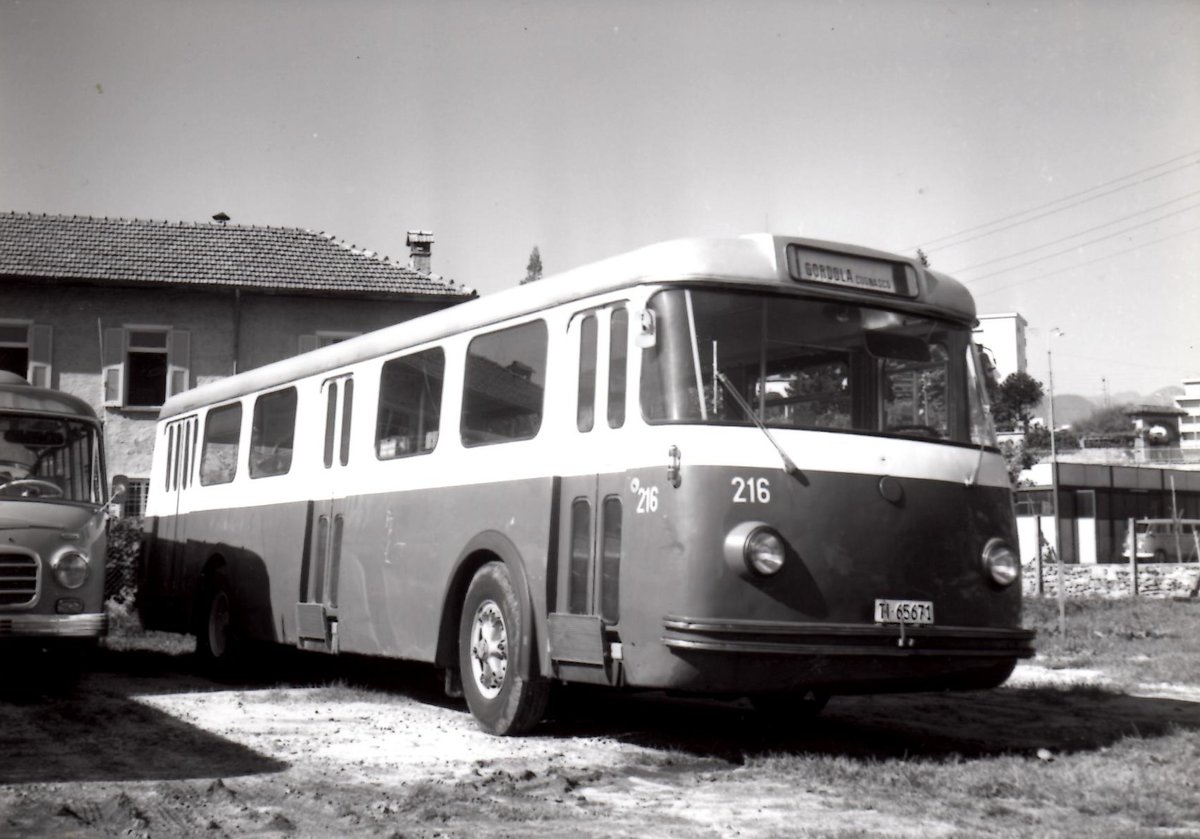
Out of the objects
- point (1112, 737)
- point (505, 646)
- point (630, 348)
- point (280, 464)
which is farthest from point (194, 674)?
point (1112, 737)

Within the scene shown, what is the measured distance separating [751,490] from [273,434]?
23.0 ft

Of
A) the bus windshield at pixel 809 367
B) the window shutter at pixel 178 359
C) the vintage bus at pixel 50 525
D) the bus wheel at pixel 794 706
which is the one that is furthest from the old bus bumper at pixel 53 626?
the window shutter at pixel 178 359

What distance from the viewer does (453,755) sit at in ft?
26.4

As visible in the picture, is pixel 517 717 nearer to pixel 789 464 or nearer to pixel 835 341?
pixel 789 464

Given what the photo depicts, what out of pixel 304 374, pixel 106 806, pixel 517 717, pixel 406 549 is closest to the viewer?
pixel 106 806

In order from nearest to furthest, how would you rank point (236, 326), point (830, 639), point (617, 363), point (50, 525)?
point (830, 639) < point (617, 363) < point (50, 525) < point (236, 326)

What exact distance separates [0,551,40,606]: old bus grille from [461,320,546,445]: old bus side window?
3514mm

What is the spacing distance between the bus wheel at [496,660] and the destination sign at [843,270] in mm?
2695

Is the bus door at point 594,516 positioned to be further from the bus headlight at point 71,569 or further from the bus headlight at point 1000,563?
the bus headlight at point 71,569

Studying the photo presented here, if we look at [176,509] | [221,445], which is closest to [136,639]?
[176,509]

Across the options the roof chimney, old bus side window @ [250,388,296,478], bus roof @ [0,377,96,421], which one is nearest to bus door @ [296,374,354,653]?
old bus side window @ [250,388,296,478]

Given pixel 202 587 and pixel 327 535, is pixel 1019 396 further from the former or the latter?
pixel 327 535

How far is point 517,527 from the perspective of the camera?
29.5 ft

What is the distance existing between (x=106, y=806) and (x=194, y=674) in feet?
25.4
